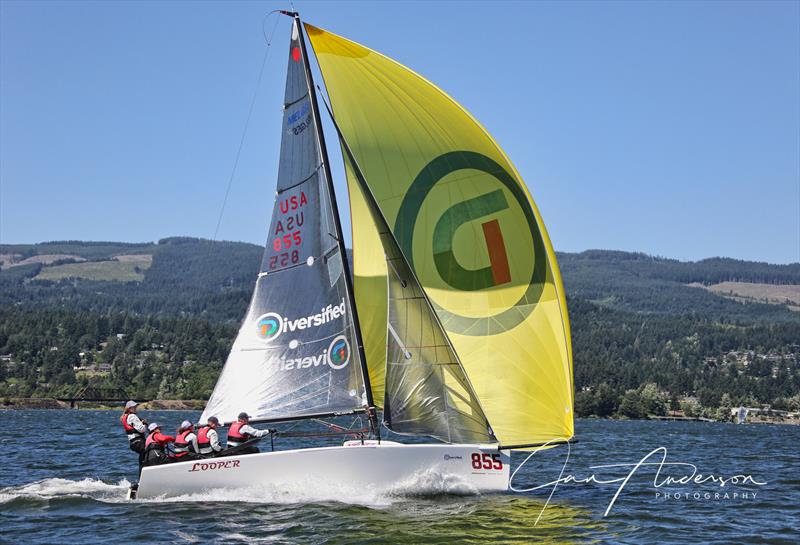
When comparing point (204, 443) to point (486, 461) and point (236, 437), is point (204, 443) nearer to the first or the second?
point (236, 437)

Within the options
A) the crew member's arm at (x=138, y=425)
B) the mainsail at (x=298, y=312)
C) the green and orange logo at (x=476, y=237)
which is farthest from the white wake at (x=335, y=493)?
the green and orange logo at (x=476, y=237)

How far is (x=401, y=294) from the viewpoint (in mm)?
21828

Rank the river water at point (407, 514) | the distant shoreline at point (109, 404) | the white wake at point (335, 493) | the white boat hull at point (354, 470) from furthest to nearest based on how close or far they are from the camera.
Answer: the distant shoreline at point (109, 404), the white wake at point (335, 493), the white boat hull at point (354, 470), the river water at point (407, 514)

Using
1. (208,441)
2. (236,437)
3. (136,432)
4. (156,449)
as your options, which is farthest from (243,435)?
(136,432)

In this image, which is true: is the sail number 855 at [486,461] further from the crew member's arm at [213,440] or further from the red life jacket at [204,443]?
the red life jacket at [204,443]

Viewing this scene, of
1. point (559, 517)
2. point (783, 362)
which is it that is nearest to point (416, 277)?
point (559, 517)

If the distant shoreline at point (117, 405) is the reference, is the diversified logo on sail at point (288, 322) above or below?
above

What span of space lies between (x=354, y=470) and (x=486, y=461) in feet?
9.49

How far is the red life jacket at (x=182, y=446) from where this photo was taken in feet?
70.5

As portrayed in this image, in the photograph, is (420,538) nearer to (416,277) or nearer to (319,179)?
(416,277)

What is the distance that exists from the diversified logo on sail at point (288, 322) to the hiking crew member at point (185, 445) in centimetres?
276

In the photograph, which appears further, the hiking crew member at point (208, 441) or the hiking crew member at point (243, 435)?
the hiking crew member at point (208, 441)

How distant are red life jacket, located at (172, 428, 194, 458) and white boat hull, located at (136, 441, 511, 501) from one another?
0.66 meters

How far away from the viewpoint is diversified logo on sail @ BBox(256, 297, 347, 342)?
2209 cm
